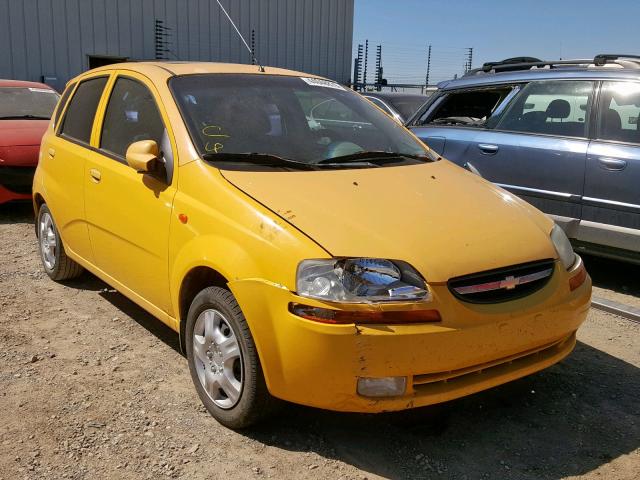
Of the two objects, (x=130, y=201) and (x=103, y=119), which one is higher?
(x=103, y=119)

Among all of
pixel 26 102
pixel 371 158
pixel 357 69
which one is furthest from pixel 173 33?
pixel 371 158

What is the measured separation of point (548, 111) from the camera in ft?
17.2

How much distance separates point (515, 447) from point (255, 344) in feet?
4.07

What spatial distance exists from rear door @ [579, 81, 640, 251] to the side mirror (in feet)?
10.9

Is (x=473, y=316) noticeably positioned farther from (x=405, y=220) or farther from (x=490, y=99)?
(x=490, y=99)

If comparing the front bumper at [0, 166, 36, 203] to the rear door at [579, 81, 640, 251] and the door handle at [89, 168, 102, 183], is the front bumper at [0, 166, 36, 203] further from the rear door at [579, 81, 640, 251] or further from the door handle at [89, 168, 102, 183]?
the rear door at [579, 81, 640, 251]

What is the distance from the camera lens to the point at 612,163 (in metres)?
4.67

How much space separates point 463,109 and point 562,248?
3566mm

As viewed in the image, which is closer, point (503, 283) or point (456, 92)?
point (503, 283)

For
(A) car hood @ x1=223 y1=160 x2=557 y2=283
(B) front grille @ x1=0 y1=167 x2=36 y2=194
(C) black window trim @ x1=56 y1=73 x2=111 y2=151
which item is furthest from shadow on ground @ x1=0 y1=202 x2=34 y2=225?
(A) car hood @ x1=223 y1=160 x2=557 y2=283

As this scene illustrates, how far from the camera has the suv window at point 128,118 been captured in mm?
3465

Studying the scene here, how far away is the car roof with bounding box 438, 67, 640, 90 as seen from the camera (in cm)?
482

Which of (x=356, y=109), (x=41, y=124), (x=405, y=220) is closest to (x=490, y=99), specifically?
(x=356, y=109)

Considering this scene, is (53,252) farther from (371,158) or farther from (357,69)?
(357,69)
